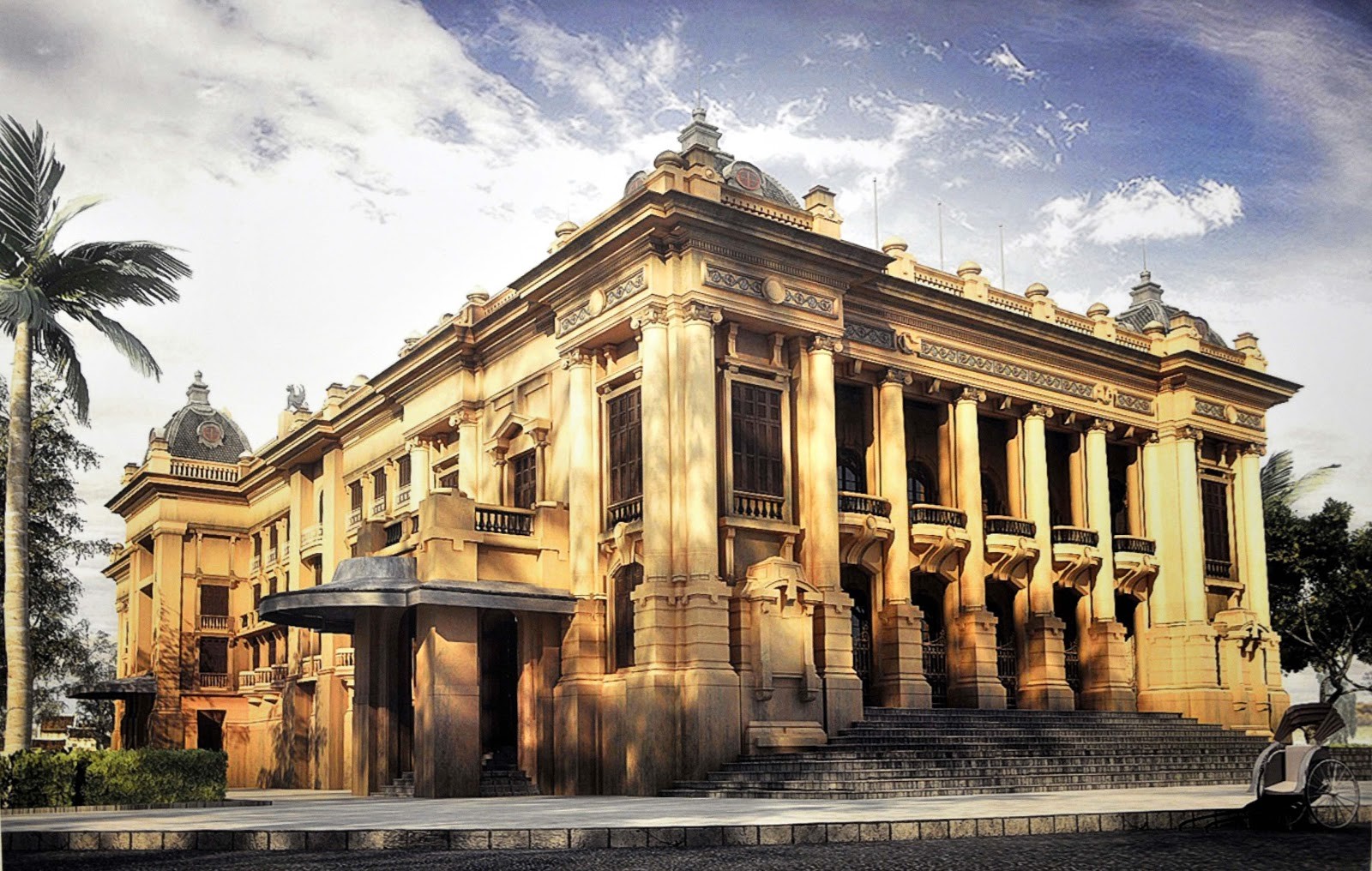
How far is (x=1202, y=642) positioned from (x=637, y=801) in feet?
57.7

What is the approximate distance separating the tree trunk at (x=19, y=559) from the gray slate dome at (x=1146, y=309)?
27.9m

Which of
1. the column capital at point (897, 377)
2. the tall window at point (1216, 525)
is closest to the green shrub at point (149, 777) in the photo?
the column capital at point (897, 377)

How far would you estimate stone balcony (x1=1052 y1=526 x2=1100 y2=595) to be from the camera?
3147cm

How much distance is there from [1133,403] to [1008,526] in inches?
221

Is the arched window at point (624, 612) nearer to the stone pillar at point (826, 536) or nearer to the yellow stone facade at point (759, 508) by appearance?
the yellow stone facade at point (759, 508)

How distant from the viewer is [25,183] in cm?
1930

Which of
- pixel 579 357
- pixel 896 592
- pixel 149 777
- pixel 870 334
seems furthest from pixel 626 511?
pixel 149 777

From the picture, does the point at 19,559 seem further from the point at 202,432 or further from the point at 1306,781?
the point at 202,432

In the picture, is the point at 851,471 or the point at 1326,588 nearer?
the point at 851,471

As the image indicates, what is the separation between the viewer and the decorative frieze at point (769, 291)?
81.6 ft

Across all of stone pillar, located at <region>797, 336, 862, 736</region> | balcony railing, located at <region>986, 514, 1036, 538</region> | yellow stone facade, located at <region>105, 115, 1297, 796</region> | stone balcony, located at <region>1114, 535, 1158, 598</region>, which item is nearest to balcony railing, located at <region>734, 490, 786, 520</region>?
yellow stone facade, located at <region>105, 115, 1297, 796</region>

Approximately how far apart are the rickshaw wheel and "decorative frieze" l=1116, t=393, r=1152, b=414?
70.1ft

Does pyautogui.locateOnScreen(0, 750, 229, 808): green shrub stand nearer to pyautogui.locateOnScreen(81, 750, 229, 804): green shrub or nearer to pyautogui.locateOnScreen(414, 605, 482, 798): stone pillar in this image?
pyautogui.locateOnScreen(81, 750, 229, 804): green shrub

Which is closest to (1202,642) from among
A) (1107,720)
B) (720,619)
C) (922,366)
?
(1107,720)
